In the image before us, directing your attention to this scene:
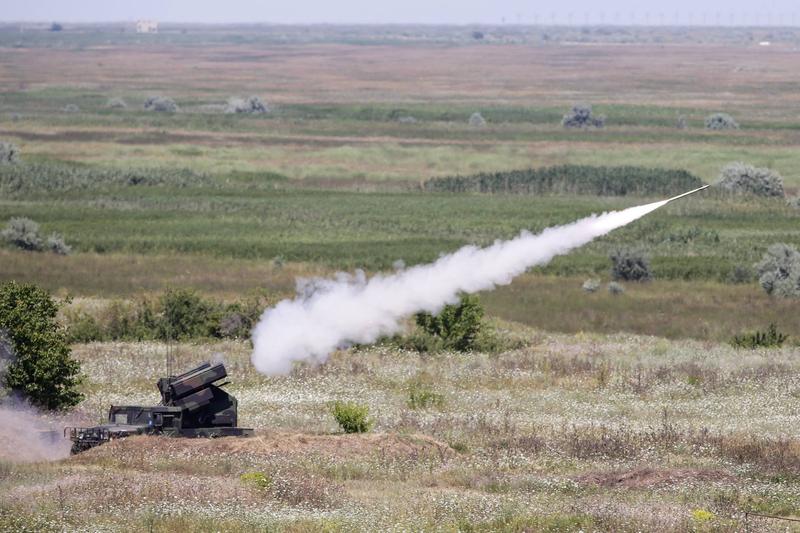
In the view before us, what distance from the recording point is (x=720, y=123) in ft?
472

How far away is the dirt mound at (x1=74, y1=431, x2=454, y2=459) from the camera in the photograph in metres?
27.0

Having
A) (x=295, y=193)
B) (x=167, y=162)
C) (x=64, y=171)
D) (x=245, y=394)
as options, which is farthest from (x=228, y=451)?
(x=167, y=162)

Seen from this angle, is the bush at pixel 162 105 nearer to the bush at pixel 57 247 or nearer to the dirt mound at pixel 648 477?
the bush at pixel 57 247

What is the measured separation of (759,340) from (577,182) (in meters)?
52.9

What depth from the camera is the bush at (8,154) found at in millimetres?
105125

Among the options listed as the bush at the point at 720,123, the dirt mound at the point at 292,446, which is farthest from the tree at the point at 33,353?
the bush at the point at 720,123

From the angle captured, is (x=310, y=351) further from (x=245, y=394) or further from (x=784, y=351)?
(x=784, y=351)

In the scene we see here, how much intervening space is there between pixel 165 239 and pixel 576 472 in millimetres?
47688

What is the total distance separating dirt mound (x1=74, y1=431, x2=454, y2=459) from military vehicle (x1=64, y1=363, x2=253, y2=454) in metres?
0.87

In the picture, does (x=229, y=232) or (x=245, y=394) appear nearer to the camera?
→ (x=245, y=394)

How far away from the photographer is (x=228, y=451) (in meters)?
27.2

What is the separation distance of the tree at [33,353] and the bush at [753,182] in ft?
228

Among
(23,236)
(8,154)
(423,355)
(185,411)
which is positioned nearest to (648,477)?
(185,411)

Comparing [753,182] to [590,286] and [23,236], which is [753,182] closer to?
[590,286]
